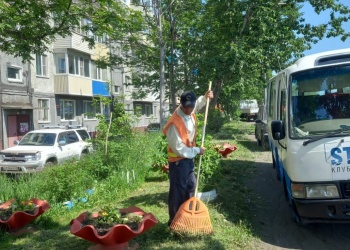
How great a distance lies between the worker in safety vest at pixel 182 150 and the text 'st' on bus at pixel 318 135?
4.03ft

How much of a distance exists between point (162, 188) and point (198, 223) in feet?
11.2

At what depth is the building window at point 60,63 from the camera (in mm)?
27672

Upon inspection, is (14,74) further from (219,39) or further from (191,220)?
(191,220)

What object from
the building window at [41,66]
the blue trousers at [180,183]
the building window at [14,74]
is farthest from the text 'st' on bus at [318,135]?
the building window at [41,66]

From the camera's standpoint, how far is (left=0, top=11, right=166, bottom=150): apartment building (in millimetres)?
22531

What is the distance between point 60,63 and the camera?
2780cm

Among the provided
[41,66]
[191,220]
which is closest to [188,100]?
[191,220]

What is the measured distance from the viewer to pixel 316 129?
503cm

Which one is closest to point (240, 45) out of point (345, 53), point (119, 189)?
point (119, 189)

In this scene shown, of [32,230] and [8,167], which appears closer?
[32,230]

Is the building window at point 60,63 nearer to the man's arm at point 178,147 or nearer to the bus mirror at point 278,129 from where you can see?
the man's arm at point 178,147

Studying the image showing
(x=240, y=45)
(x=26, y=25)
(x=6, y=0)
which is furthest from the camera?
(x=240, y=45)

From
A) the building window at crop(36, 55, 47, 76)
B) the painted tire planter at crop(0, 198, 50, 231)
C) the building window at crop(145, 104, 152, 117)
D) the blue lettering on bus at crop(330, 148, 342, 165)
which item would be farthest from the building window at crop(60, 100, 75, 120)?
the blue lettering on bus at crop(330, 148, 342, 165)

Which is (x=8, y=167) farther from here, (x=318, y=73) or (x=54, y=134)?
(x=318, y=73)
